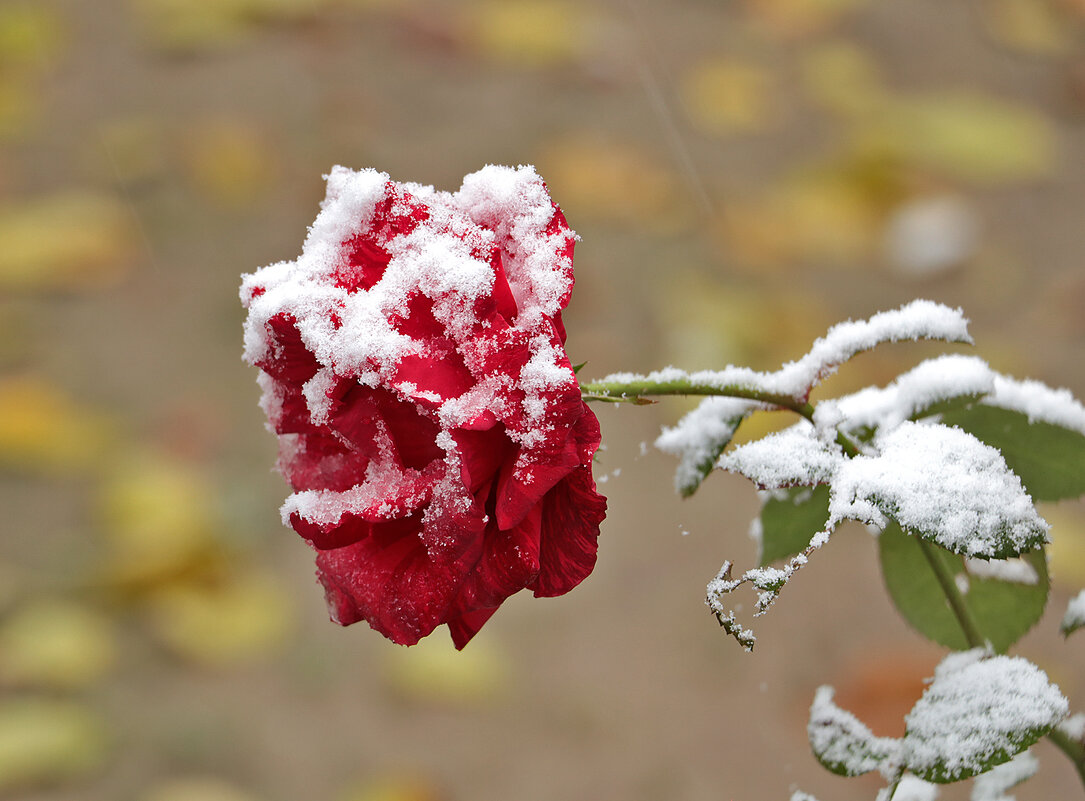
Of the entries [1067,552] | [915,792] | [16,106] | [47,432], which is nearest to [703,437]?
[915,792]

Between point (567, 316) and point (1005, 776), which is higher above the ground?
point (567, 316)

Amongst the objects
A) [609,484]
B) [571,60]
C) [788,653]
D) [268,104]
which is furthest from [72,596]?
[571,60]

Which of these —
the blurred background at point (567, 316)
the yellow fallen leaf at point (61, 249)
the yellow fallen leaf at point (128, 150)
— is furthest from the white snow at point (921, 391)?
the yellow fallen leaf at point (128, 150)

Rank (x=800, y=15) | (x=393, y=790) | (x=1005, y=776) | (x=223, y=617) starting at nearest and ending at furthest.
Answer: (x=1005, y=776) < (x=393, y=790) < (x=223, y=617) < (x=800, y=15)

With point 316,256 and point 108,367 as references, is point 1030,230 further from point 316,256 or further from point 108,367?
point 316,256

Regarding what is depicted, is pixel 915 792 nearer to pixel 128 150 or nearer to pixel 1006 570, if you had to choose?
pixel 1006 570

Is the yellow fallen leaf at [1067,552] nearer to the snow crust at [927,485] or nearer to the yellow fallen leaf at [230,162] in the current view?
the snow crust at [927,485]
